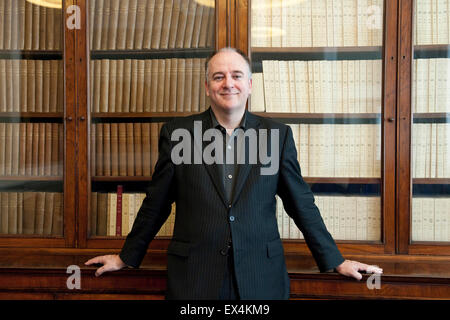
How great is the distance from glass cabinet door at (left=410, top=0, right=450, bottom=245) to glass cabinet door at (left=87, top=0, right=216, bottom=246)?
107 cm

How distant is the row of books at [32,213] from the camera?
214 cm

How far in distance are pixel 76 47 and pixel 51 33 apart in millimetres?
173

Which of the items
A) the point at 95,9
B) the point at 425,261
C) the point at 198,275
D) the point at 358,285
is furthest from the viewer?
the point at 95,9

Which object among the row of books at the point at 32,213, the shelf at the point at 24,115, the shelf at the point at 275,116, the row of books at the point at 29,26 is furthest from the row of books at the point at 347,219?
the row of books at the point at 29,26

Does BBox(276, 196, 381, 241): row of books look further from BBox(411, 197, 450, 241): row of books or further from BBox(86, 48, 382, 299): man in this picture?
BBox(86, 48, 382, 299): man

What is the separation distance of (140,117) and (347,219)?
3.93ft

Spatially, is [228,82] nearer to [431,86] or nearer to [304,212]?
[304,212]

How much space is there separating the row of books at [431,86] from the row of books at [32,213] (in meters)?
1.87
